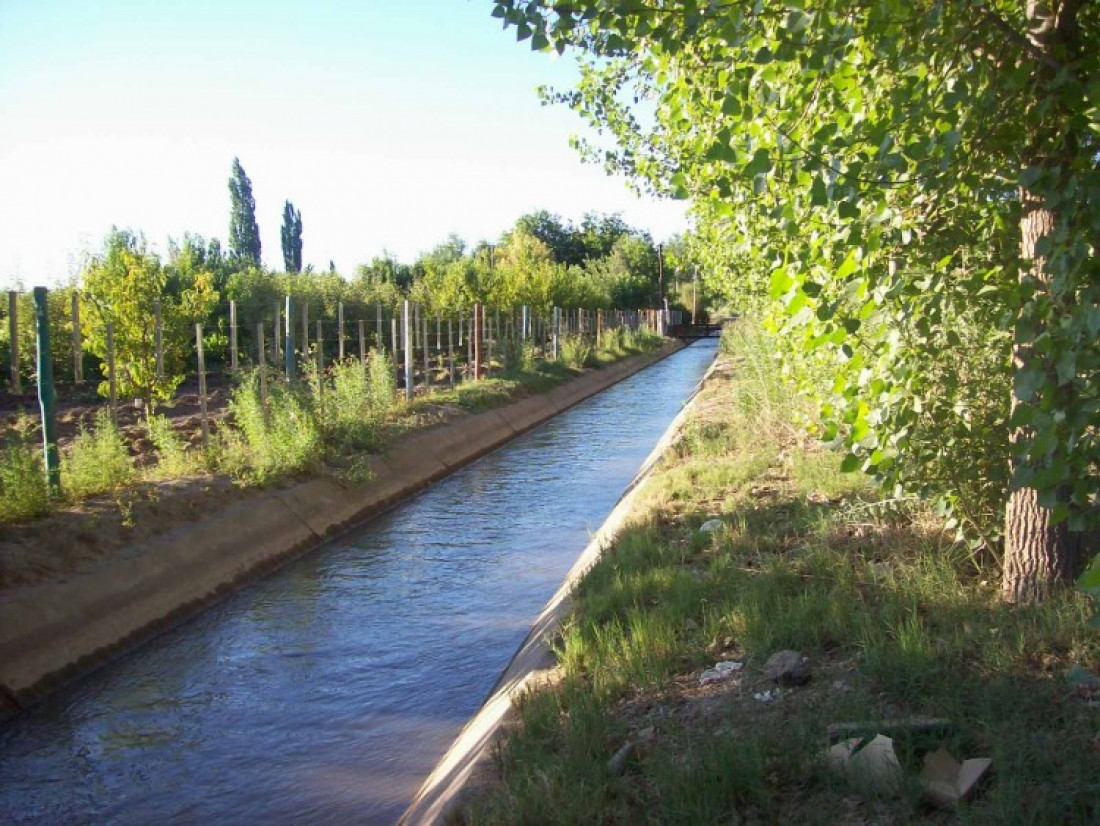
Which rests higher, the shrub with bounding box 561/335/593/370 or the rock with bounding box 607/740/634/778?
the shrub with bounding box 561/335/593/370

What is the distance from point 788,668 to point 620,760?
109 cm

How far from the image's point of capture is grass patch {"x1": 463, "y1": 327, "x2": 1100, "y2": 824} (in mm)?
3479

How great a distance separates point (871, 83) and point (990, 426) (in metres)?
2.21

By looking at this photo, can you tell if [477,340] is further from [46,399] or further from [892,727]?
[892,727]

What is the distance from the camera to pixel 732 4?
372 cm

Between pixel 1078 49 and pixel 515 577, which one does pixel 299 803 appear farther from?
pixel 1078 49

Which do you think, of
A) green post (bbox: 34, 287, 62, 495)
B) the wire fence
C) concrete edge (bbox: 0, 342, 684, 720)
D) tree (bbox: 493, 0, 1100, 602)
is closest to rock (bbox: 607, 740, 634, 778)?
tree (bbox: 493, 0, 1100, 602)

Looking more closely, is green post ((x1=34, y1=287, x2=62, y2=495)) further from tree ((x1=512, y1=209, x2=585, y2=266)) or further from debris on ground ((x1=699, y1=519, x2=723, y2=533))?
tree ((x1=512, y1=209, x2=585, y2=266))

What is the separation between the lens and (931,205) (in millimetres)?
4754

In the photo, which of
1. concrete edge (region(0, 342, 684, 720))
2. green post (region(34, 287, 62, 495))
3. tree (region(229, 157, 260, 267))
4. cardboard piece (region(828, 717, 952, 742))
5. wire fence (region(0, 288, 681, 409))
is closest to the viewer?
cardboard piece (region(828, 717, 952, 742))

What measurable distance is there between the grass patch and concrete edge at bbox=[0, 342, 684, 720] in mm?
4276

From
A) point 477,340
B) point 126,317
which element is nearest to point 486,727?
point 126,317

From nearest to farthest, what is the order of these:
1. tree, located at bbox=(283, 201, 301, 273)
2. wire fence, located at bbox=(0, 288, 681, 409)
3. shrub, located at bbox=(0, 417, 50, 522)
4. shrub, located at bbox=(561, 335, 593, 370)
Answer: shrub, located at bbox=(0, 417, 50, 522), wire fence, located at bbox=(0, 288, 681, 409), shrub, located at bbox=(561, 335, 593, 370), tree, located at bbox=(283, 201, 301, 273)

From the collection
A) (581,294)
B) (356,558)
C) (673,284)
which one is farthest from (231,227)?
(356,558)
